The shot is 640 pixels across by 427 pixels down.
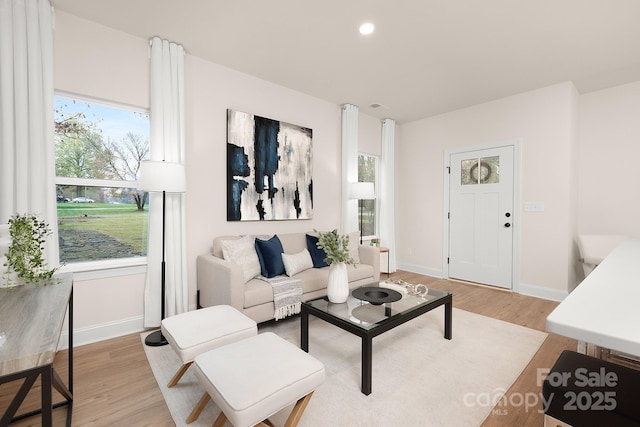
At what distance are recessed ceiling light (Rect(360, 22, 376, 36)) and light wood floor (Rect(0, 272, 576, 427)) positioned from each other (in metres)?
2.94

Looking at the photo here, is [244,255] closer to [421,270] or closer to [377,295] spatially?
[377,295]

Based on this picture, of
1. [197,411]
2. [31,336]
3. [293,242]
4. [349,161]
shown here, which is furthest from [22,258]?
[349,161]

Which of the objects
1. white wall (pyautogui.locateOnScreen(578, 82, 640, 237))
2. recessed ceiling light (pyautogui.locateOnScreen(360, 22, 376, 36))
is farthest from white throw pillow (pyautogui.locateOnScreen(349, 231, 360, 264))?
white wall (pyautogui.locateOnScreen(578, 82, 640, 237))

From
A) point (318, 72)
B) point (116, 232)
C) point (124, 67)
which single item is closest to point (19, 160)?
point (116, 232)

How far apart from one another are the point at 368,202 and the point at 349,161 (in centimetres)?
98

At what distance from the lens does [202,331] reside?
1787mm

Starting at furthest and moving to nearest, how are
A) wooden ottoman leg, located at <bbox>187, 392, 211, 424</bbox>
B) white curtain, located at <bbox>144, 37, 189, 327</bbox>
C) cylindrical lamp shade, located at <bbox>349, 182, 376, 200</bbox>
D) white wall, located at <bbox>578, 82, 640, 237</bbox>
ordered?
cylindrical lamp shade, located at <bbox>349, 182, 376, 200</bbox>, white wall, located at <bbox>578, 82, 640, 237</bbox>, white curtain, located at <bbox>144, 37, 189, 327</bbox>, wooden ottoman leg, located at <bbox>187, 392, 211, 424</bbox>

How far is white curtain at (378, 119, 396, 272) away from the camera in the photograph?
523 centimetres

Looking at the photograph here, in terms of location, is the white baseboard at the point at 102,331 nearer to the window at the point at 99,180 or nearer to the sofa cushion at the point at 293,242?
the window at the point at 99,180

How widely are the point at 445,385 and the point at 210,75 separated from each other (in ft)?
12.1

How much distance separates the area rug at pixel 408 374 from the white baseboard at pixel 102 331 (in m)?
0.47

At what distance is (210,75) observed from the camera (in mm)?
3270

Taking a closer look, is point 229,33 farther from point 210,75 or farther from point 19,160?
point 19,160

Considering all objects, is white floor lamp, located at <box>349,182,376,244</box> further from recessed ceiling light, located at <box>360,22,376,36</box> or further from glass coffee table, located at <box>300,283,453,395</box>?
recessed ceiling light, located at <box>360,22,376,36</box>
